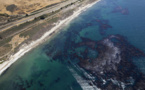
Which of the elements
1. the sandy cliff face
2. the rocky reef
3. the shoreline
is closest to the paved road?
the sandy cliff face

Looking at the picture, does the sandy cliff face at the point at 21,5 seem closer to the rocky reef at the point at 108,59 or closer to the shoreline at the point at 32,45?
the shoreline at the point at 32,45

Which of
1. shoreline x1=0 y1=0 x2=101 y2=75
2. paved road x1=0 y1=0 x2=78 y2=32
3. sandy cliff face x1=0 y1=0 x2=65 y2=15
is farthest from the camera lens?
sandy cliff face x1=0 y1=0 x2=65 y2=15

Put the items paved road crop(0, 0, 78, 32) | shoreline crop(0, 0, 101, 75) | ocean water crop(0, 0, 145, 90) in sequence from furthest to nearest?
1. paved road crop(0, 0, 78, 32)
2. shoreline crop(0, 0, 101, 75)
3. ocean water crop(0, 0, 145, 90)

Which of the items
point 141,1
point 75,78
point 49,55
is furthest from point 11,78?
point 141,1

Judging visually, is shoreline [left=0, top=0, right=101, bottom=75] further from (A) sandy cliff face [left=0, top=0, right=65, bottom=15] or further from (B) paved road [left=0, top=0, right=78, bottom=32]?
(A) sandy cliff face [left=0, top=0, right=65, bottom=15]

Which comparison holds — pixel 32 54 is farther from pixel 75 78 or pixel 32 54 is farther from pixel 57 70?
pixel 75 78

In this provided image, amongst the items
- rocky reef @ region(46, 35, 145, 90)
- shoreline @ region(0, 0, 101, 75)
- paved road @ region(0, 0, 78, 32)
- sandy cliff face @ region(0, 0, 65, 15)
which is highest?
sandy cliff face @ region(0, 0, 65, 15)
